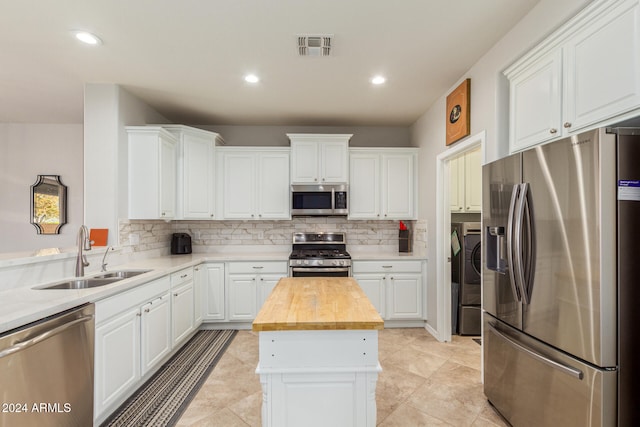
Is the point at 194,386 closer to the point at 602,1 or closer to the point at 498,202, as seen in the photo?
the point at 498,202

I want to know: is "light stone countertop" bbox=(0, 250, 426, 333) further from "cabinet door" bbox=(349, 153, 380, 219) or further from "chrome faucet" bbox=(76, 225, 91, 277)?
"cabinet door" bbox=(349, 153, 380, 219)

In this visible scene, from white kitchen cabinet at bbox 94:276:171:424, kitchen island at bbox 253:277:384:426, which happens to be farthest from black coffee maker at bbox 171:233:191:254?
kitchen island at bbox 253:277:384:426

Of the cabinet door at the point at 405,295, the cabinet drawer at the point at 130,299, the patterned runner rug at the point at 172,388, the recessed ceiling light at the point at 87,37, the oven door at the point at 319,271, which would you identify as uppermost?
the recessed ceiling light at the point at 87,37

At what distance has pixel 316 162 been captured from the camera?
403 cm

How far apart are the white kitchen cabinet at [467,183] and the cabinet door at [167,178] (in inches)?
136

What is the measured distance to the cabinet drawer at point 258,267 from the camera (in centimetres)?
375

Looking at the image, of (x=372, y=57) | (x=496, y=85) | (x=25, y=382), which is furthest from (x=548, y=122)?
(x=25, y=382)

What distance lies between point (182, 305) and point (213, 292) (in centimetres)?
60

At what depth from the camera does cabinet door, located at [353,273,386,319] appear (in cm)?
377

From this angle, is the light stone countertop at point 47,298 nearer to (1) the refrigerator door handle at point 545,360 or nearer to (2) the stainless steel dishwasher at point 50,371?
(2) the stainless steel dishwasher at point 50,371

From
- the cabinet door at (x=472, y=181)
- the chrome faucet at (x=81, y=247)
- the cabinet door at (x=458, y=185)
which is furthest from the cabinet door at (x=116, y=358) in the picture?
the cabinet door at (x=472, y=181)

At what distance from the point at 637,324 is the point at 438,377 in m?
1.69

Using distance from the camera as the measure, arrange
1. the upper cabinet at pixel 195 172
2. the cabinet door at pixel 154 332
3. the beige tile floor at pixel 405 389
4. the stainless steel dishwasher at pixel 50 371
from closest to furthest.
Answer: the stainless steel dishwasher at pixel 50 371 < the beige tile floor at pixel 405 389 < the cabinet door at pixel 154 332 < the upper cabinet at pixel 195 172

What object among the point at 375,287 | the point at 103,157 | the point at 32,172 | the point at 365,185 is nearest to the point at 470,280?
the point at 375,287
